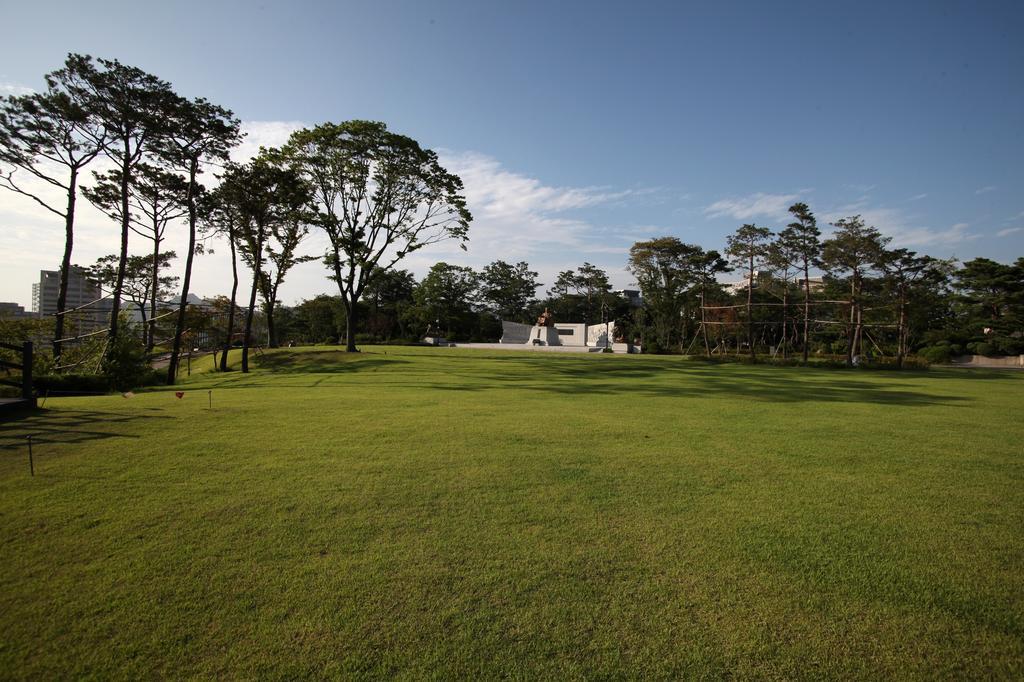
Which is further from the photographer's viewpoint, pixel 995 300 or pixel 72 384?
pixel 995 300

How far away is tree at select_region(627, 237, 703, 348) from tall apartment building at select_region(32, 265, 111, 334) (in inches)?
1530

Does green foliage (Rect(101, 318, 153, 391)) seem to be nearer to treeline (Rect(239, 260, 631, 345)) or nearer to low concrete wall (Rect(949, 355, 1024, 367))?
treeline (Rect(239, 260, 631, 345))

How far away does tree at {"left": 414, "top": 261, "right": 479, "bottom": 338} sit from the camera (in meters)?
53.2

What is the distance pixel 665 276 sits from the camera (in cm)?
4631

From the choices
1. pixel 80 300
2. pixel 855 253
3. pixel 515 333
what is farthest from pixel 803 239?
pixel 80 300

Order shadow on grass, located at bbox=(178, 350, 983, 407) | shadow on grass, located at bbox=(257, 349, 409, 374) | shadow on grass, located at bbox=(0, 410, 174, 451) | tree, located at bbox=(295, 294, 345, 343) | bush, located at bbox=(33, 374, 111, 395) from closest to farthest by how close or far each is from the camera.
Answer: shadow on grass, located at bbox=(0, 410, 174, 451) → bush, located at bbox=(33, 374, 111, 395) → shadow on grass, located at bbox=(178, 350, 983, 407) → shadow on grass, located at bbox=(257, 349, 409, 374) → tree, located at bbox=(295, 294, 345, 343)

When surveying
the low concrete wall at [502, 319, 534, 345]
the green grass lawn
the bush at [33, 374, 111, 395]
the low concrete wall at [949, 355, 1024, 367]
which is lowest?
Result: the green grass lawn

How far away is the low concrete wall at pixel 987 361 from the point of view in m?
34.7

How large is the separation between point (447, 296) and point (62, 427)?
53.2 m

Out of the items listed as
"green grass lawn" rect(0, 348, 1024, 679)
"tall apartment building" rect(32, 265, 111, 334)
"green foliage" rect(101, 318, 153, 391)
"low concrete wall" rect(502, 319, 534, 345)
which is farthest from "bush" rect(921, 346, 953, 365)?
"tall apartment building" rect(32, 265, 111, 334)

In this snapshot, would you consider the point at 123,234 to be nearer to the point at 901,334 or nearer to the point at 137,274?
the point at 137,274

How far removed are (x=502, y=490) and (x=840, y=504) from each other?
3050mm

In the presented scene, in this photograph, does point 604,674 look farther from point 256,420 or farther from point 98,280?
point 98,280

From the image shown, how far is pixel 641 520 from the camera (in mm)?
4141
